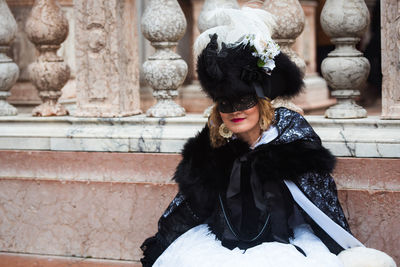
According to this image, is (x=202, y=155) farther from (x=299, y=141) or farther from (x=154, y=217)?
(x=154, y=217)

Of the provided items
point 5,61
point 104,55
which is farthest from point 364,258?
point 5,61

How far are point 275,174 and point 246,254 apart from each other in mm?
390

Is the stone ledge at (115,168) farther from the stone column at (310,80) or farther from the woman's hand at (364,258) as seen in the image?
the stone column at (310,80)

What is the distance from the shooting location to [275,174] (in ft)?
10.4

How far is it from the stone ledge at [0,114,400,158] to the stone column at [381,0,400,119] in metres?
0.09

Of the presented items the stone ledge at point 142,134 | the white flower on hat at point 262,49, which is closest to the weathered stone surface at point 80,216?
the stone ledge at point 142,134

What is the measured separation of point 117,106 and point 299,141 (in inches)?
57.2

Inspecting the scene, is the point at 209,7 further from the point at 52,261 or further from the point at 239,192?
the point at 52,261

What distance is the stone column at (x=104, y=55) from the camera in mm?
4208

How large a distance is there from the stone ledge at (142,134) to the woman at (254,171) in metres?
0.49

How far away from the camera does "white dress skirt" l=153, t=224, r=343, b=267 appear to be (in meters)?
2.98

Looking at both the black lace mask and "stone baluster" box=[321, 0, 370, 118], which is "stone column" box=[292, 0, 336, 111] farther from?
the black lace mask

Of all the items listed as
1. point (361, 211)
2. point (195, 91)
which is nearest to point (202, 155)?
point (361, 211)

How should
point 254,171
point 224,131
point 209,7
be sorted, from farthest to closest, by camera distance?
point 209,7, point 224,131, point 254,171
